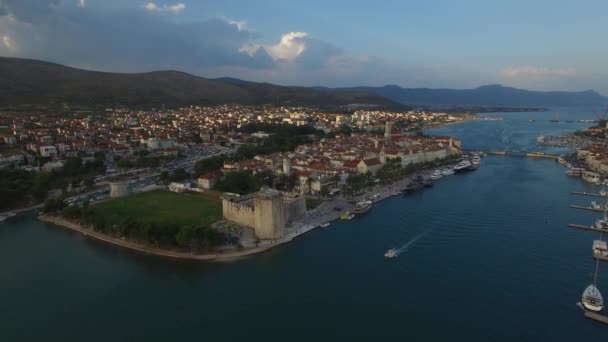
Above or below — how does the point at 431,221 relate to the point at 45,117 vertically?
below

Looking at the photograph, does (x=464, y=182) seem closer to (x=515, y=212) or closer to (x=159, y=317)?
(x=515, y=212)

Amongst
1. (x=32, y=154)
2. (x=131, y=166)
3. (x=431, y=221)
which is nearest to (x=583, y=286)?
(x=431, y=221)

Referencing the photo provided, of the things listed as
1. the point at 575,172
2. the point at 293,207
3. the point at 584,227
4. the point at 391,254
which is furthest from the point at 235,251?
the point at 575,172

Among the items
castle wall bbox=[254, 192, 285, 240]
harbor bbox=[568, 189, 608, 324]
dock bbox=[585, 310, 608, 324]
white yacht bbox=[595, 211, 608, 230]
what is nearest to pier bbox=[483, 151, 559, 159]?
harbor bbox=[568, 189, 608, 324]

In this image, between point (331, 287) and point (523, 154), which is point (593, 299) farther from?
point (523, 154)

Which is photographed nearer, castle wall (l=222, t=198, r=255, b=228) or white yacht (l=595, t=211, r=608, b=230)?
castle wall (l=222, t=198, r=255, b=228)

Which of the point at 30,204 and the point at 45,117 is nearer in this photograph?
the point at 30,204

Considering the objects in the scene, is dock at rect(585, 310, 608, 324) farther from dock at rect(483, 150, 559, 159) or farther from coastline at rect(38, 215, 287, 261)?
dock at rect(483, 150, 559, 159)
